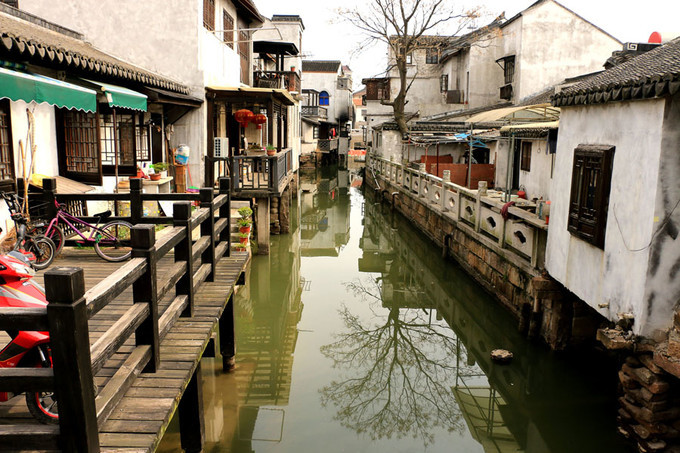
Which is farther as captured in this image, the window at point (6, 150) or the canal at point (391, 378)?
the window at point (6, 150)

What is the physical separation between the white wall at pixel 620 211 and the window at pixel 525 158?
10.8 m

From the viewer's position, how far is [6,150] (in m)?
8.14

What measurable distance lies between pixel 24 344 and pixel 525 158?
1812cm

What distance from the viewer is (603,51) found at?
27.0 meters

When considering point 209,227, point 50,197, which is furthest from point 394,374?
point 50,197

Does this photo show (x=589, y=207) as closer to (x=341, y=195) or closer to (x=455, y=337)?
(x=455, y=337)

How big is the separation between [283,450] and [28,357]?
3.72m

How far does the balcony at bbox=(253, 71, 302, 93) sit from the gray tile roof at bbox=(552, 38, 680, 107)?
14935mm

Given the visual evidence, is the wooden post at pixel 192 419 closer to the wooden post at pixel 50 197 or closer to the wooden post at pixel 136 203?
the wooden post at pixel 136 203

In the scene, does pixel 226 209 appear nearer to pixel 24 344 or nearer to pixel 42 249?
pixel 42 249

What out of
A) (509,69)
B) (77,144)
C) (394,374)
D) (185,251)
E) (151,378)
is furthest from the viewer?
(509,69)

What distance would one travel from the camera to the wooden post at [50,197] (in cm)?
743

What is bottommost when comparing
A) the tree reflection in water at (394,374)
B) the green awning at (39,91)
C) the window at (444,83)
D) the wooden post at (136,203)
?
the tree reflection in water at (394,374)

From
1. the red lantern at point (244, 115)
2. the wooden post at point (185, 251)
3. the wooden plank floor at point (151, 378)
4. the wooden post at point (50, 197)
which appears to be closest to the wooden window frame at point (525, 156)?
the red lantern at point (244, 115)
